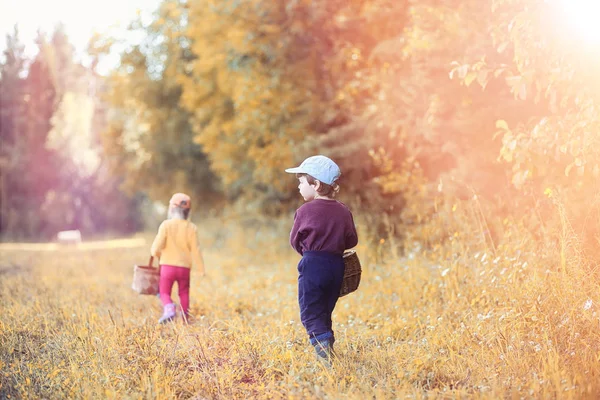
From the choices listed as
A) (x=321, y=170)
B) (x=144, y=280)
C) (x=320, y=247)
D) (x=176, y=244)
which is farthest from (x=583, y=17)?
(x=144, y=280)

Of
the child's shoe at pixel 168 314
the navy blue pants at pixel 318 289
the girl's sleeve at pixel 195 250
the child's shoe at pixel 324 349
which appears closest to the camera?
the child's shoe at pixel 324 349

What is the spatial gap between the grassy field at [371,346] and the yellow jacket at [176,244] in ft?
2.47

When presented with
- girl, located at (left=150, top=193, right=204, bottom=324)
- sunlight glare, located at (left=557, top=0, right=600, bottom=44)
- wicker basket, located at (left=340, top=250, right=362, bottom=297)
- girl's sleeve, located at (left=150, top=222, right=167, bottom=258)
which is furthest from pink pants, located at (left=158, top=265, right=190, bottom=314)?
sunlight glare, located at (left=557, top=0, right=600, bottom=44)

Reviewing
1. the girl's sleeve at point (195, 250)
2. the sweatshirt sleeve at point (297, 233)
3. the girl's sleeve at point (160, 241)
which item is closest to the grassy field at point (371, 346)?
the girl's sleeve at point (195, 250)

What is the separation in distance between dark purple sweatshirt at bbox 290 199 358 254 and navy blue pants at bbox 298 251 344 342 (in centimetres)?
8

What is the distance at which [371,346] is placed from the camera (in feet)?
21.2

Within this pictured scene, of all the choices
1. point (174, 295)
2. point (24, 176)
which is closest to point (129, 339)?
point (174, 295)

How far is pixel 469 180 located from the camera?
9.90 metres

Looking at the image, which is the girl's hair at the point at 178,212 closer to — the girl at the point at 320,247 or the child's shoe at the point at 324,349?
the girl at the point at 320,247

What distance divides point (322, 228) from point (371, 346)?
1272 millimetres

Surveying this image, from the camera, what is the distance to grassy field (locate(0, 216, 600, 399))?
16.9 feet

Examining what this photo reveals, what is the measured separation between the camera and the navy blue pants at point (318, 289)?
591 cm

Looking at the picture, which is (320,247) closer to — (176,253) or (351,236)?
(351,236)

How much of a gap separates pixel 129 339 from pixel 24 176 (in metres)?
30.6
